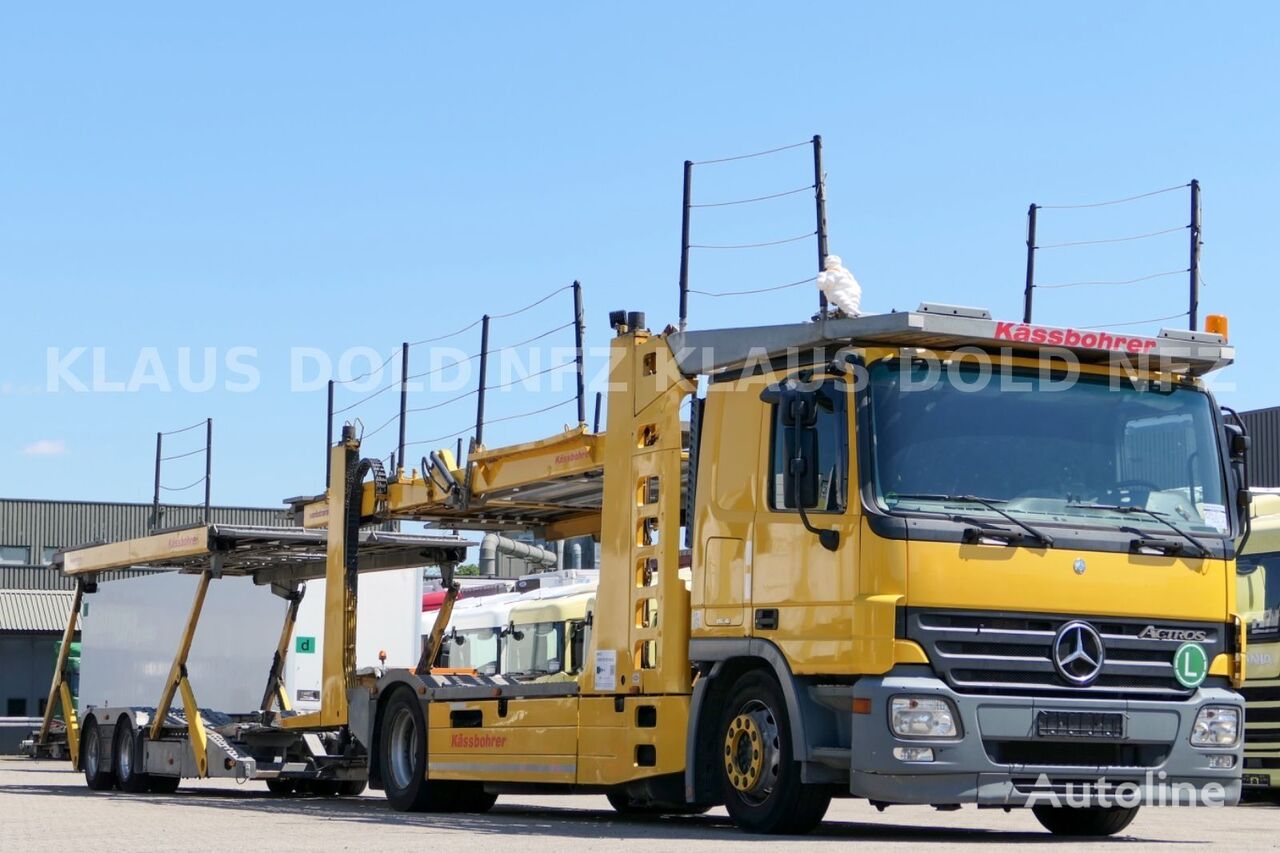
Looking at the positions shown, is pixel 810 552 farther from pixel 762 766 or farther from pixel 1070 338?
pixel 1070 338

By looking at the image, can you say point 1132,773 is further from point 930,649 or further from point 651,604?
point 651,604

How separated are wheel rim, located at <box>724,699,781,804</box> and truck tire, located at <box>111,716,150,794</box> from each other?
11.0 m

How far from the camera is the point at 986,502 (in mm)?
11508

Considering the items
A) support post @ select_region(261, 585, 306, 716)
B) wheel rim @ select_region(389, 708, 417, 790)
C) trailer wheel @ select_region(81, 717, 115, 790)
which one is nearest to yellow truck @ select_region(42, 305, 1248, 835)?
wheel rim @ select_region(389, 708, 417, 790)

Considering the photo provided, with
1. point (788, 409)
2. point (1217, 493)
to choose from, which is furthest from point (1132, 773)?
point (788, 409)

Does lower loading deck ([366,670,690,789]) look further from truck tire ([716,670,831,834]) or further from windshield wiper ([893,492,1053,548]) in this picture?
windshield wiper ([893,492,1053,548])

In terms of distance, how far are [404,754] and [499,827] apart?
305 cm

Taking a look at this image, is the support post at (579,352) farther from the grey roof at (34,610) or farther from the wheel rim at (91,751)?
the grey roof at (34,610)

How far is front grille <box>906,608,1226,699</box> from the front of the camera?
1127cm

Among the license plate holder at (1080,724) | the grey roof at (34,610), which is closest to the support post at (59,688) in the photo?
the license plate holder at (1080,724)

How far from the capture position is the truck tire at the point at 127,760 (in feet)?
70.3

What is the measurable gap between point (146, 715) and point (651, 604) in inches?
390

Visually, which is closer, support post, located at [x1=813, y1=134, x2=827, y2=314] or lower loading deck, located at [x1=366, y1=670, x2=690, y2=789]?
lower loading deck, located at [x1=366, y1=670, x2=690, y2=789]

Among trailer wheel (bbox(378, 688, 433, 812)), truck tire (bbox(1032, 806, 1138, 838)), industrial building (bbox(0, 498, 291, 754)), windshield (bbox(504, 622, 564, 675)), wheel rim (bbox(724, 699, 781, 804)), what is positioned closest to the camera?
wheel rim (bbox(724, 699, 781, 804))
